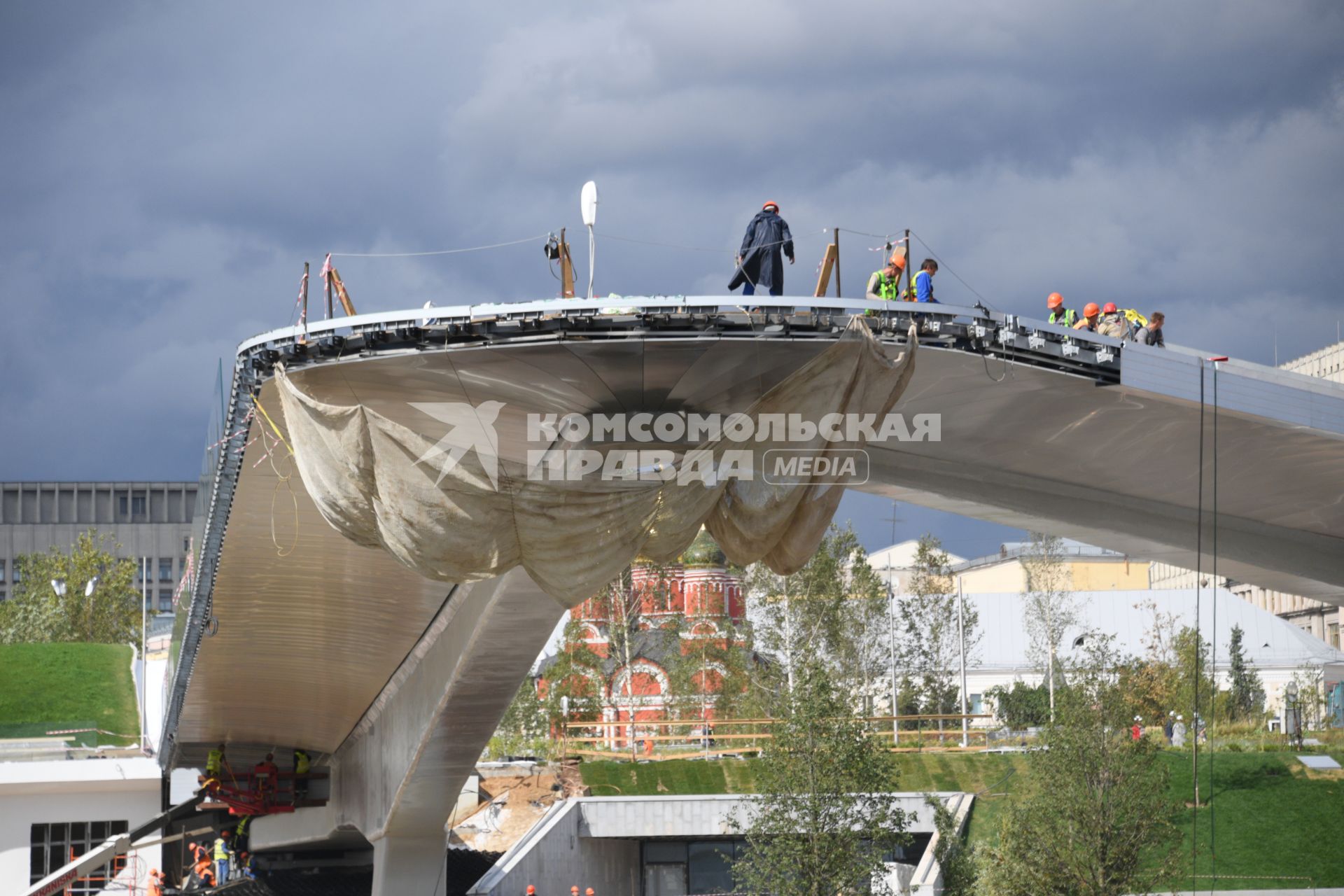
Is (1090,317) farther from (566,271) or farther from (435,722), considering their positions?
(435,722)

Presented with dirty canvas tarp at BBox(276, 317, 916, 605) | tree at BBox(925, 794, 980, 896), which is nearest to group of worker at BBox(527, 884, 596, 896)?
tree at BBox(925, 794, 980, 896)

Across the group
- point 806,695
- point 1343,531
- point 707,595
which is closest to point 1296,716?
point 1343,531

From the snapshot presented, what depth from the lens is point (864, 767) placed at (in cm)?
2720

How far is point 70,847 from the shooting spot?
36.4 m

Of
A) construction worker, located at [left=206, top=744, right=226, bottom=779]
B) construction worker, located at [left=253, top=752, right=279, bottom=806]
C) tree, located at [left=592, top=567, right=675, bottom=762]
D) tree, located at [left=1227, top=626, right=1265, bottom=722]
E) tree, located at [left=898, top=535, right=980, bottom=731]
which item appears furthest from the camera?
tree, located at [left=898, top=535, right=980, bottom=731]

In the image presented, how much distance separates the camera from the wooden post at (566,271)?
14.5m

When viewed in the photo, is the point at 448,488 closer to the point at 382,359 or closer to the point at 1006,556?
the point at 382,359

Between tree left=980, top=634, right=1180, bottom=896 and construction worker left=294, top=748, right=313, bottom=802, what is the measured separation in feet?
49.4

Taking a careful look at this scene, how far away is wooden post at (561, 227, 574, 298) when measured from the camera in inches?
571

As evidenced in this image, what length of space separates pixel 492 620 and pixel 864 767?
9939 mm

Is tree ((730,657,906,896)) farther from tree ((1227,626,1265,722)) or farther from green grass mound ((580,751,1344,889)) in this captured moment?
tree ((1227,626,1265,722))

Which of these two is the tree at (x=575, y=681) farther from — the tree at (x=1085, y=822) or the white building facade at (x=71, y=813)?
the tree at (x=1085, y=822)

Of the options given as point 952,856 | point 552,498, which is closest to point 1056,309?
point 552,498

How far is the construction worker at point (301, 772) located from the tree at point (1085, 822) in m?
15.0
